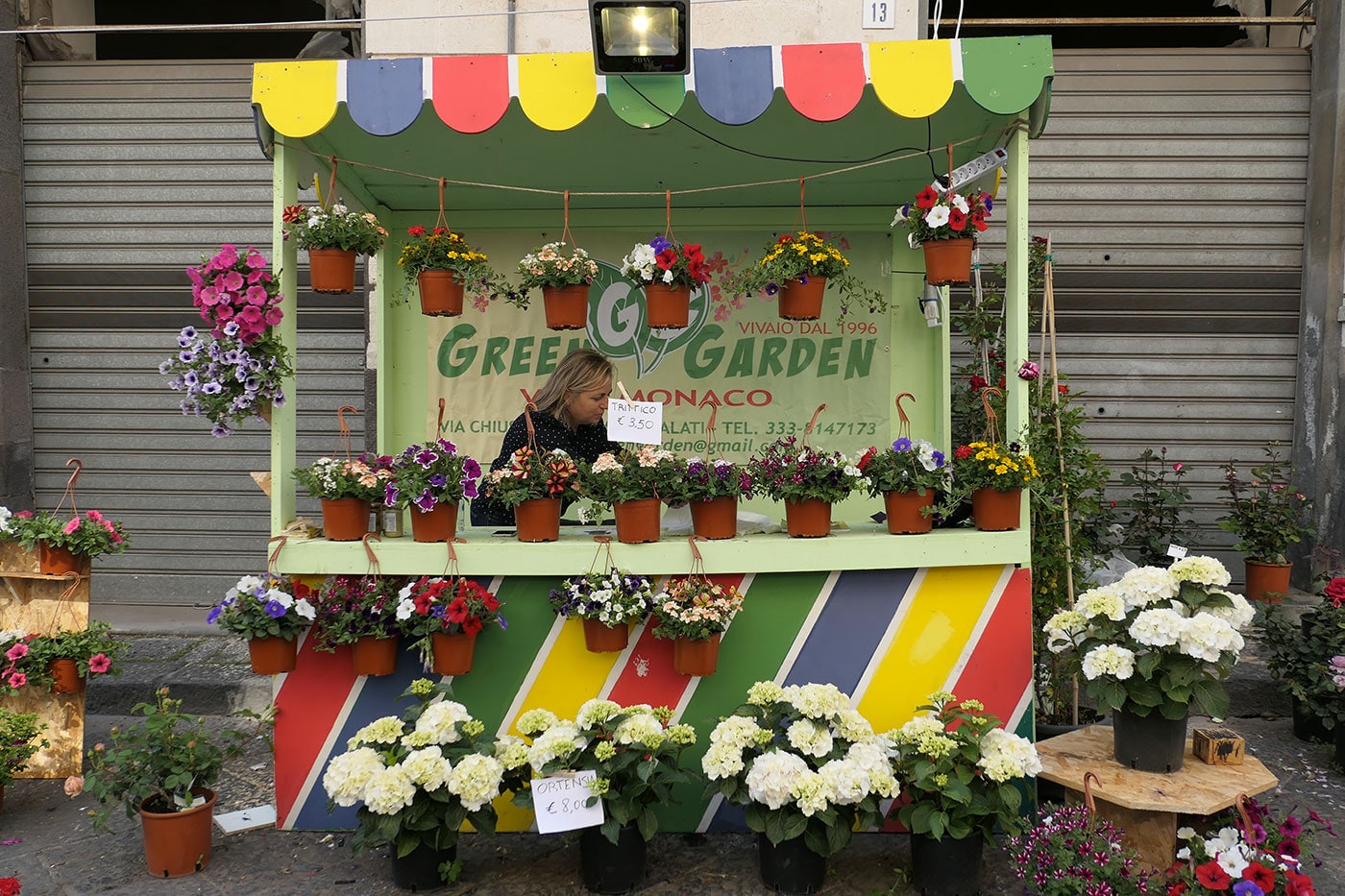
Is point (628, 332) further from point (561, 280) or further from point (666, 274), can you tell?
point (666, 274)

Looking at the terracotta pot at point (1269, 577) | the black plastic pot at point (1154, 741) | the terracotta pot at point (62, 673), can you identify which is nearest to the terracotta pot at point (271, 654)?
the terracotta pot at point (62, 673)

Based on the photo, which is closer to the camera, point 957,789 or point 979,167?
point 957,789

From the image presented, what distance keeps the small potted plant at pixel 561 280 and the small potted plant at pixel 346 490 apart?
0.95 m

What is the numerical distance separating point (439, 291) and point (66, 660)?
2190 mm

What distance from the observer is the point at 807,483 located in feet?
12.1

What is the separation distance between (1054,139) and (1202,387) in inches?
78.2

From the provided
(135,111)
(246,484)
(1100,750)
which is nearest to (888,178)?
(1100,750)

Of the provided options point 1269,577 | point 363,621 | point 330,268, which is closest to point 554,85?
point 330,268

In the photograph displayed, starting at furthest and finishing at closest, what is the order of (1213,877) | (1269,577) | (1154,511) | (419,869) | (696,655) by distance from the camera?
(1154,511)
(1269,577)
(696,655)
(419,869)
(1213,877)

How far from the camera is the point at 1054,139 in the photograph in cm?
665

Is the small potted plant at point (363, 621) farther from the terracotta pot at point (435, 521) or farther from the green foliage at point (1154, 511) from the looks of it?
the green foliage at point (1154, 511)

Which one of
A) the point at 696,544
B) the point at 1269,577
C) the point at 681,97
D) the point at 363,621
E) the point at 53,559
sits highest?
A: the point at 681,97

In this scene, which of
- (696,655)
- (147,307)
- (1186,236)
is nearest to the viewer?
(696,655)

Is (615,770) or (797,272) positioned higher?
(797,272)
